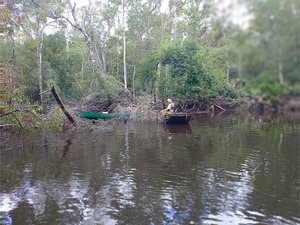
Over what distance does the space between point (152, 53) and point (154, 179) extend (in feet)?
75.1

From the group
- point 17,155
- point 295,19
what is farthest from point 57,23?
point 295,19

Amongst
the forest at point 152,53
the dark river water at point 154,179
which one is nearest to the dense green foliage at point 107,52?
the forest at point 152,53

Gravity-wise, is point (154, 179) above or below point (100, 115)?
below

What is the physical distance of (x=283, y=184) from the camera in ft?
32.9

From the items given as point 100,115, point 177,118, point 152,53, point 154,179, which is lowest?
point 154,179

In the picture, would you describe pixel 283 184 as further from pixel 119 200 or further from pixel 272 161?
pixel 119 200

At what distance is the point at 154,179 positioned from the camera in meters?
10.9

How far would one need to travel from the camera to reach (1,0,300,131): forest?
1758 mm

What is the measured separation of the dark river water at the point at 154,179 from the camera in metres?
8.22

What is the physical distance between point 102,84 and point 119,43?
15205 millimetres

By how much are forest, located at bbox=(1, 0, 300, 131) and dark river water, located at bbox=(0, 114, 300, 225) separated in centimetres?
223

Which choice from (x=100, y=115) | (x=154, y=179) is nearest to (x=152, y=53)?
(x=100, y=115)

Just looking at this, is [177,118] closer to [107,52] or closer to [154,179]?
[154,179]

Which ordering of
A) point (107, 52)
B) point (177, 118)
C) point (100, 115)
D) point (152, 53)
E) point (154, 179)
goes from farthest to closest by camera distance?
point (107, 52)
point (152, 53)
point (100, 115)
point (177, 118)
point (154, 179)
